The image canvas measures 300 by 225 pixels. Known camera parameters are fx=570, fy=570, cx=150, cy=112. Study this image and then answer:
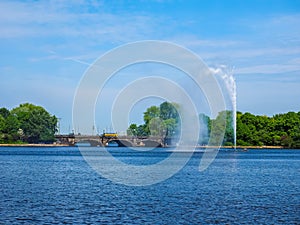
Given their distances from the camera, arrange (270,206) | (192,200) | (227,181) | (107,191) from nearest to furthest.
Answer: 1. (270,206)
2. (192,200)
3. (107,191)
4. (227,181)

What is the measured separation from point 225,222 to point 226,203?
323 inches

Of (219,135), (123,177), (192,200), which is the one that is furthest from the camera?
(219,135)

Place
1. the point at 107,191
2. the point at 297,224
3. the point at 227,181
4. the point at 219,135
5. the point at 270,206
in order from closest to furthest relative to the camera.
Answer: the point at 297,224 < the point at 270,206 < the point at 107,191 < the point at 227,181 < the point at 219,135

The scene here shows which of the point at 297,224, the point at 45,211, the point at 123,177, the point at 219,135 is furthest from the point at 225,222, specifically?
the point at 219,135

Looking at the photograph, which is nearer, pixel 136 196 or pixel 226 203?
pixel 226 203

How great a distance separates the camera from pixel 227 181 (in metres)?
62.0

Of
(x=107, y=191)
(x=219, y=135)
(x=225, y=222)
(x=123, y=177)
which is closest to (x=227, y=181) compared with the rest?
(x=123, y=177)

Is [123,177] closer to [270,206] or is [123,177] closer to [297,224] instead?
[270,206]

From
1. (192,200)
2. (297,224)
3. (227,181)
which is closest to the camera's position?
(297,224)

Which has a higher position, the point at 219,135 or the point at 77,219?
the point at 219,135

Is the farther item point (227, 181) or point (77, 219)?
point (227, 181)

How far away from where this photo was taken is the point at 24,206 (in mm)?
40000

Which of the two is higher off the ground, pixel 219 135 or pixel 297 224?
pixel 219 135

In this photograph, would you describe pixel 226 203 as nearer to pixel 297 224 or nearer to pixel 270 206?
pixel 270 206
